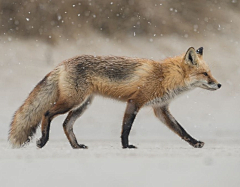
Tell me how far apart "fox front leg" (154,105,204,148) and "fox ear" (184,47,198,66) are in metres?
0.60

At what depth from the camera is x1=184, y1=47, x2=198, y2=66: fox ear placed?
4.69 m

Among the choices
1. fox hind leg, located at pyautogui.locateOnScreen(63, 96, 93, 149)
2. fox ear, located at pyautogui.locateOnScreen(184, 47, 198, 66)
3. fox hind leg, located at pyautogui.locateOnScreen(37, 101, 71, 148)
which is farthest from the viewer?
fox hind leg, located at pyautogui.locateOnScreen(63, 96, 93, 149)

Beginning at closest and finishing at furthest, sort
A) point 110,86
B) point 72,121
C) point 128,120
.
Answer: point 128,120, point 110,86, point 72,121

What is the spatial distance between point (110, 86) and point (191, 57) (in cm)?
92

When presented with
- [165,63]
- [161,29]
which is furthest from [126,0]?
[165,63]

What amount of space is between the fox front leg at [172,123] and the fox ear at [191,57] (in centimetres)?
60

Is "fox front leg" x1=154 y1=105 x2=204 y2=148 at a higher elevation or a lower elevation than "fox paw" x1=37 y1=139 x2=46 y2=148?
higher

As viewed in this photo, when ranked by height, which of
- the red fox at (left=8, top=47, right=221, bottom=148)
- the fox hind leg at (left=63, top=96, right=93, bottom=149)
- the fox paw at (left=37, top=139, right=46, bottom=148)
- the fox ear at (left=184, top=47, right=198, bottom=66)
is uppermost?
the fox ear at (left=184, top=47, right=198, bottom=66)

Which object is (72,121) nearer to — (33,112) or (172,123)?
(33,112)

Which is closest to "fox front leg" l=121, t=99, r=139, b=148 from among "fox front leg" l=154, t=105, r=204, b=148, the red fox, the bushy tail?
the red fox

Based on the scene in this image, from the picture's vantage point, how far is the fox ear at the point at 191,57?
469cm

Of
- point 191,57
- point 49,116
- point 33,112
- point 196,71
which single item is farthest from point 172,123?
point 33,112

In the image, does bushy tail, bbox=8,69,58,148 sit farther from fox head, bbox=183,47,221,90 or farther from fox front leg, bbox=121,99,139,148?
fox head, bbox=183,47,221,90

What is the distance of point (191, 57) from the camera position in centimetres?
472
